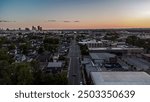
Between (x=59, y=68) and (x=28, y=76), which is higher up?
(x=28, y=76)

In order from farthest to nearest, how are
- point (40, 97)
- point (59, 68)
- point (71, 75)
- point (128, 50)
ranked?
1. point (128, 50)
2. point (59, 68)
3. point (71, 75)
4. point (40, 97)

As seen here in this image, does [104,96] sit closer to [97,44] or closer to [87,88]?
[87,88]

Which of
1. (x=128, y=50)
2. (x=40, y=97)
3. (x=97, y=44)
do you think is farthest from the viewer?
(x=97, y=44)

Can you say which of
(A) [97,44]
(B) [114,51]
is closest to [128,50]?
(B) [114,51]

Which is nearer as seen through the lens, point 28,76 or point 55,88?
point 55,88

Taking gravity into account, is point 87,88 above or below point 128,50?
above

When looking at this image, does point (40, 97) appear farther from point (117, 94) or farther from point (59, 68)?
point (59, 68)

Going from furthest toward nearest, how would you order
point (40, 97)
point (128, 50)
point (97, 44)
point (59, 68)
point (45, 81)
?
1. point (97, 44)
2. point (128, 50)
3. point (59, 68)
4. point (45, 81)
5. point (40, 97)


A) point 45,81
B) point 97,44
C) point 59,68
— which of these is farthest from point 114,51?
point 45,81

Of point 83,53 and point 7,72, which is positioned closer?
point 7,72
